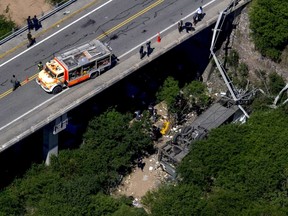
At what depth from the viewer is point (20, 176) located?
65.4 metres

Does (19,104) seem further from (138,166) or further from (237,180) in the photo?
(237,180)

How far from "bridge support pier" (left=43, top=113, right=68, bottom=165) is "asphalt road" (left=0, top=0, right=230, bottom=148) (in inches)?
69.5

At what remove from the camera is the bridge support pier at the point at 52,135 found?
63750 millimetres

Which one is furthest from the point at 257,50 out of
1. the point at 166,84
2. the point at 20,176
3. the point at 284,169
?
the point at 20,176

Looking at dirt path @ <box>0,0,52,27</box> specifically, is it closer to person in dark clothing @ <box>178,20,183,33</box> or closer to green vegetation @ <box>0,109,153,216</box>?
person in dark clothing @ <box>178,20,183,33</box>

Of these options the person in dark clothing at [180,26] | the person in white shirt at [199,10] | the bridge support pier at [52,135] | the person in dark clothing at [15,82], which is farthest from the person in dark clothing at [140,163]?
the person in white shirt at [199,10]

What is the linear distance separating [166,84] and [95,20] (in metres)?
9.07

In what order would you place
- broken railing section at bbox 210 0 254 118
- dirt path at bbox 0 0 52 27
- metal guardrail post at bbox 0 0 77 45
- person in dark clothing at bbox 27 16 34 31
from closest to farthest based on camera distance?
metal guardrail post at bbox 0 0 77 45
person in dark clothing at bbox 27 16 34 31
broken railing section at bbox 210 0 254 118
dirt path at bbox 0 0 52 27

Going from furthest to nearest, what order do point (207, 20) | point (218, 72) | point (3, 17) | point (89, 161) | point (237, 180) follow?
point (3, 17) < point (218, 72) < point (207, 20) < point (89, 161) < point (237, 180)

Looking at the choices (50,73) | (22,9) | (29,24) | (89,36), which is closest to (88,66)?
(50,73)

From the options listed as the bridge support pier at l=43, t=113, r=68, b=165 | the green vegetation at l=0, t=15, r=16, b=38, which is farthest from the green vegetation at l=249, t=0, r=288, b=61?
the green vegetation at l=0, t=15, r=16, b=38

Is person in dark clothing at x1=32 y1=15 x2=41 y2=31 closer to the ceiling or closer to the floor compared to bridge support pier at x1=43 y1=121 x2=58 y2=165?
closer to the ceiling

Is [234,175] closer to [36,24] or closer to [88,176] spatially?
[88,176]

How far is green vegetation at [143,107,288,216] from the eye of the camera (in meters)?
58.9
